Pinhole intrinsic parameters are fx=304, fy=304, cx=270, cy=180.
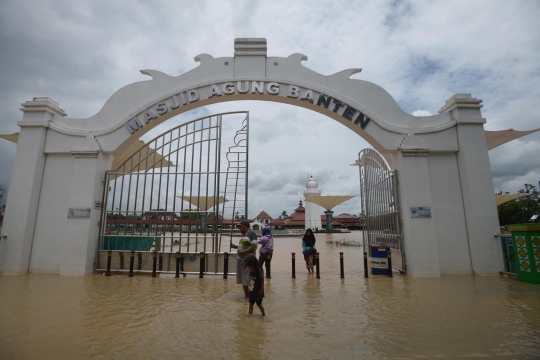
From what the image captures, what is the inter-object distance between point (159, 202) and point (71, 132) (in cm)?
345

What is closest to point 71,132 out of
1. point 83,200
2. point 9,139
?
point 83,200

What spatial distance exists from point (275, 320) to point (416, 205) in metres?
5.51

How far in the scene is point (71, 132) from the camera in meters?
9.07

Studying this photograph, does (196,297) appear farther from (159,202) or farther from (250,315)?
(159,202)

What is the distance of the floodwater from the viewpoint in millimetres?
3512

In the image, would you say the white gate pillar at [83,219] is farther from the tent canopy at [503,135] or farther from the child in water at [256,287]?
the tent canopy at [503,135]

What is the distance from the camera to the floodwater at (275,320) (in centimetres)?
351

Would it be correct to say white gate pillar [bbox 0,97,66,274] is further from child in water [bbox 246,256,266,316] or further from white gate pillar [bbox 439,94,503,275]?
white gate pillar [bbox 439,94,503,275]

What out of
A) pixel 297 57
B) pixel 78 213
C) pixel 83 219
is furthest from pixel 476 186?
pixel 78 213

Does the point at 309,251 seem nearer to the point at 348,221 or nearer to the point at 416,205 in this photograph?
the point at 416,205

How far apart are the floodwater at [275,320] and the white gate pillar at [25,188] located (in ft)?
4.31

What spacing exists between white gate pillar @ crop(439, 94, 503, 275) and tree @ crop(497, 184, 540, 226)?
14.8 m

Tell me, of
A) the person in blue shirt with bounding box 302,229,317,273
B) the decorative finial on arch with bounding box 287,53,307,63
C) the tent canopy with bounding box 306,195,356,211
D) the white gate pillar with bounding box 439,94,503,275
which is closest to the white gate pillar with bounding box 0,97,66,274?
the decorative finial on arch with bounding box 287,53,307,63

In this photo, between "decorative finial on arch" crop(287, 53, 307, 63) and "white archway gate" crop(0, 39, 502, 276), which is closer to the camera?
"white archway gate" crop(0, 39, 502, 276)
